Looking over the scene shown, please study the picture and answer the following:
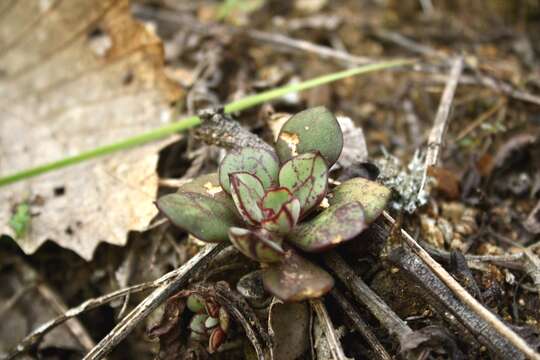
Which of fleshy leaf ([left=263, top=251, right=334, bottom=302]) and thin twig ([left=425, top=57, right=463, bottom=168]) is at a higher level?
fleshy leaf ([left=263, top=251, right=334, bottom=302])

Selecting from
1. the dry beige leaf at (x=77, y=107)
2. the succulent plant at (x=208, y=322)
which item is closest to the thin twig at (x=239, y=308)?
the succulent plant at (x=208, y=322)

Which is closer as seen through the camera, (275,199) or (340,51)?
(275,199)

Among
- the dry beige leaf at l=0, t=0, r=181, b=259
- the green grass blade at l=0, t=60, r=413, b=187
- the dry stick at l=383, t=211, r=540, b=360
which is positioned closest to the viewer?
the dry stick at l=383, t=211, r=540, b=360

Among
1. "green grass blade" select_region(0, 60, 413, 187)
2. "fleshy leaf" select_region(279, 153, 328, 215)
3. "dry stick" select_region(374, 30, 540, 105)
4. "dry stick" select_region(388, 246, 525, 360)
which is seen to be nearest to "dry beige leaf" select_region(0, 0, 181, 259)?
"green grass blade" select_region(0, 60, 413, 187)

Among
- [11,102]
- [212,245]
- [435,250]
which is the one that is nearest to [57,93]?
[11,102]

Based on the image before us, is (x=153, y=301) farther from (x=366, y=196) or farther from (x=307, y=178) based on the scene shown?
(x=366, y=196)

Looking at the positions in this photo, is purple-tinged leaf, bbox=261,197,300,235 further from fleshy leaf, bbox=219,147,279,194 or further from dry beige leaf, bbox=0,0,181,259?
dry beige leaf, bbox=0,0,181,259

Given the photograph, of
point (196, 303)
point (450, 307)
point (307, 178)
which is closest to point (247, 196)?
point (307, 178)
